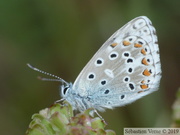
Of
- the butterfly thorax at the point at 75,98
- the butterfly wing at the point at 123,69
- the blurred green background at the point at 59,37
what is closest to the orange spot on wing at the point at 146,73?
the butterfly wing at the point at 123,69

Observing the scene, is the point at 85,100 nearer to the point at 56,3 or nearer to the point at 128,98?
the point at 128,98

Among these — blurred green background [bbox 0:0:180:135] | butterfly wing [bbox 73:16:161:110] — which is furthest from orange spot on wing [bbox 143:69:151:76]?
blurred green background [bbox 0:0:180:135]

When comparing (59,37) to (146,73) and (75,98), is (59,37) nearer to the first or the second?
(146,73)

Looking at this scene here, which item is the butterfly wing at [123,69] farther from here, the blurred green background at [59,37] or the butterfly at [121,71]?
the blurred green background at [59,37]

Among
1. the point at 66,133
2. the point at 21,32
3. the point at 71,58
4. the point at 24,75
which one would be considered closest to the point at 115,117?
the point at 71,58

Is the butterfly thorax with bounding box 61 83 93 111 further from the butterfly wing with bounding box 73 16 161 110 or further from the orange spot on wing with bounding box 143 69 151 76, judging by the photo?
the orange spot on wing with bounding box 143 69 151 76

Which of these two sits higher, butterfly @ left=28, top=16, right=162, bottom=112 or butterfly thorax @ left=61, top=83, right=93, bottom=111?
butterfly @ left=28, top=16, right=162, bottom=112

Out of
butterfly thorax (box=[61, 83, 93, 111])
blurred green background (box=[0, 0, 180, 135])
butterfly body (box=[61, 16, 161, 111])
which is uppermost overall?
blurred green background (box=[0, 0, 180, 135])
